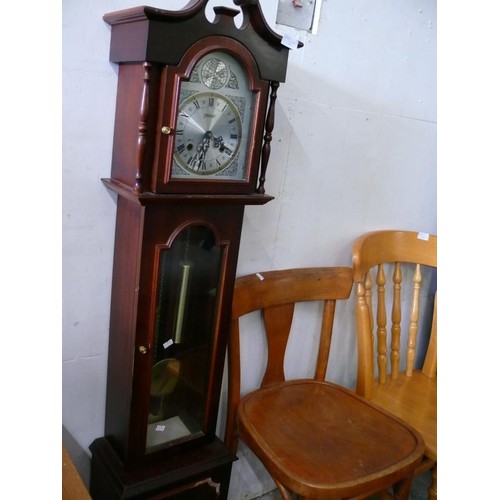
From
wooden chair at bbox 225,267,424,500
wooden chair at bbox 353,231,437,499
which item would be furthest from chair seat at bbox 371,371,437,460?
wooden chair at bbox 225,267,424,500

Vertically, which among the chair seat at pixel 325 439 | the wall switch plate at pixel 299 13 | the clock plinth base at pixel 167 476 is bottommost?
the clock plinth base at pixel 167 476

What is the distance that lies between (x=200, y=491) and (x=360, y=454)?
17.7 inches

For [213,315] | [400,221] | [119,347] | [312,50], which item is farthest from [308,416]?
[312,50]

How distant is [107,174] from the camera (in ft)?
4.15

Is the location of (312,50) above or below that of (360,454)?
above

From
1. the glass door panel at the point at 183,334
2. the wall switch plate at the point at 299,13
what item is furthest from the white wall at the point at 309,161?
the glass door panel at the point at 183,334

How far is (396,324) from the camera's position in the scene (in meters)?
1.96

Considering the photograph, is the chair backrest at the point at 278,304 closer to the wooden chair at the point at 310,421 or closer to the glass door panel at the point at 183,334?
the wooden chair at the point at 310,421

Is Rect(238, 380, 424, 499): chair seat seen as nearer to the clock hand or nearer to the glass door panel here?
the glass door panel

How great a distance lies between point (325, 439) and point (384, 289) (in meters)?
0.65

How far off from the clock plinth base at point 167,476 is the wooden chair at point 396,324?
23.4 inches

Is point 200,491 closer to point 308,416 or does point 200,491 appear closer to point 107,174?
point 308,416

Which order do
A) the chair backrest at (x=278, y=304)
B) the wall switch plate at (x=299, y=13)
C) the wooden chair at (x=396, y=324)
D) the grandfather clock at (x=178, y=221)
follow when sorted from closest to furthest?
1. the grandfather clock at (x=178, y=221)
2. the wall switch plate at (x=299, y=13)
3. the chair backrest at (x=278, y=304)
4. the wooden chair at (x=396, y=324)

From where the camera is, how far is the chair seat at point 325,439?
1.31 metres
